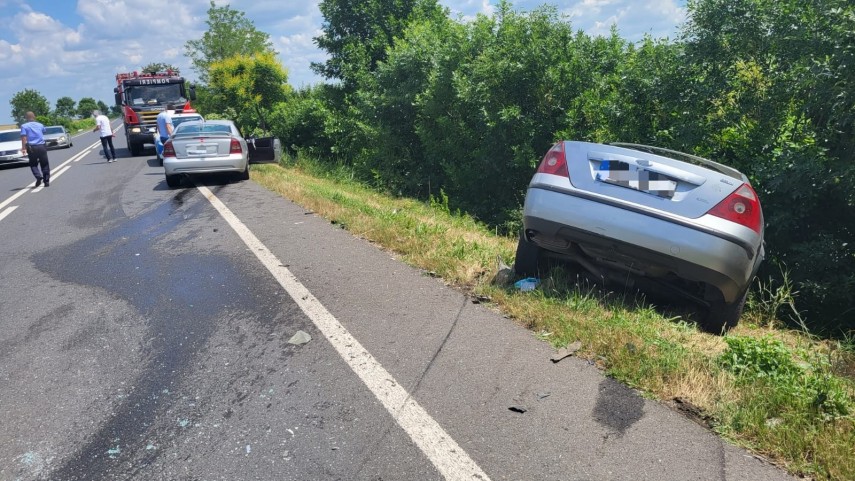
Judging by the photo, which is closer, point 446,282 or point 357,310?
point 357,310

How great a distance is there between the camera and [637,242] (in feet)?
14.1

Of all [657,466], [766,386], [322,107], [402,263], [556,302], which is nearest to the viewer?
[657,466]

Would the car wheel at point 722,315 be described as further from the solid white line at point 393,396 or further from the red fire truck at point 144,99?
the red fire truck at point 144,99

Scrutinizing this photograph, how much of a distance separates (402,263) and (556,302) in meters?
2.01

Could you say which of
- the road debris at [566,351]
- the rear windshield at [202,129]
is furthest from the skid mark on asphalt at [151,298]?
the rear windshield at [202,129]

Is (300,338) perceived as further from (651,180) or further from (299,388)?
(651,180)

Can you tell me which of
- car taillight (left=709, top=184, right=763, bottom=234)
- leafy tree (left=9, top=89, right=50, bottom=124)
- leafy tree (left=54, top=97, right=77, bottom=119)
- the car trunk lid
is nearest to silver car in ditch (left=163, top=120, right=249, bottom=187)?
the car trunk lid

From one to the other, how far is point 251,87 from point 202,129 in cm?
1402

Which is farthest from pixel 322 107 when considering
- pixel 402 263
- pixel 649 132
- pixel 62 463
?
pixel 62 463

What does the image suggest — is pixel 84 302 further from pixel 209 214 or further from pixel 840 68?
pixel 840 68

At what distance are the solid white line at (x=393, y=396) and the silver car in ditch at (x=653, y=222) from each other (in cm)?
177

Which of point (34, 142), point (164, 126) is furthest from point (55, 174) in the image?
point (34, 142)

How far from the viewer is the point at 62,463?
2.88 meters

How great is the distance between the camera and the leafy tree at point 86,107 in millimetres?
126625
